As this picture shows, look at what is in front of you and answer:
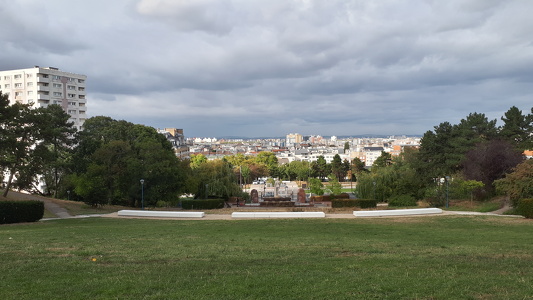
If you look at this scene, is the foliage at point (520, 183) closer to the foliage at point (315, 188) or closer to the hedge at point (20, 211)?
the foliage at point (315, 188)

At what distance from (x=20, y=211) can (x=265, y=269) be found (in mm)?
19841

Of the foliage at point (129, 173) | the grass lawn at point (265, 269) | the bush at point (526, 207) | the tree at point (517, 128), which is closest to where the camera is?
the grass lawn at point (265, 269)

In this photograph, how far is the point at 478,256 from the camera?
9.77 metres

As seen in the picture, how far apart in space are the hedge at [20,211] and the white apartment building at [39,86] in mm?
58183

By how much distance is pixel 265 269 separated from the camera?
7793 millimetres

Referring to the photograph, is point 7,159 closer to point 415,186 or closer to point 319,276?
point 319,276

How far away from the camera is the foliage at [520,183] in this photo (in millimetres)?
25016

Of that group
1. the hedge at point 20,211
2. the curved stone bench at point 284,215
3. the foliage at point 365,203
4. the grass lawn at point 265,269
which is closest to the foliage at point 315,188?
the foliage at point 365,203

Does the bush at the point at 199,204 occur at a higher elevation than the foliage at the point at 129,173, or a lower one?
lower

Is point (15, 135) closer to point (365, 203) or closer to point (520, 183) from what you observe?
point (365, 203)

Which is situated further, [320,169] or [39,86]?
[320,169]

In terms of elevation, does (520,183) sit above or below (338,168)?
below

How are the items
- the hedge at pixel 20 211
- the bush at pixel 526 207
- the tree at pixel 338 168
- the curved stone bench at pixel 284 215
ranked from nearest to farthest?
the hedge at pixel 20 211 → the bush at pixel 526 207 → the curved stone bench at pixel 284 215 → the tree at pixel 338 168

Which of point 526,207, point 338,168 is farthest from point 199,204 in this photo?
point 338,168
